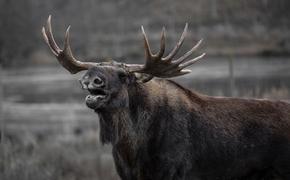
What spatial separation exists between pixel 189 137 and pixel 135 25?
2875 centimetres

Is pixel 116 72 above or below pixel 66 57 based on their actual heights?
below

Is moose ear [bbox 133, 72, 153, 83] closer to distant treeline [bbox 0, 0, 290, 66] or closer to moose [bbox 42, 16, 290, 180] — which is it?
moose [bbox 42, 16, 290, 180]

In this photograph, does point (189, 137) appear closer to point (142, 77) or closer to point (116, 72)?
point (142, 77)

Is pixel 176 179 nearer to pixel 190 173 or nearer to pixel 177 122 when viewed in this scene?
pixel 190 173

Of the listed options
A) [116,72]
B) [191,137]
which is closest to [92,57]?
[191,137]

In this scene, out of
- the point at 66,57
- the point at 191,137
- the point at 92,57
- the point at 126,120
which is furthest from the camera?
the point at 92,57

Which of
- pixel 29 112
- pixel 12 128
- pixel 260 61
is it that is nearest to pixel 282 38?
pixel 260 61

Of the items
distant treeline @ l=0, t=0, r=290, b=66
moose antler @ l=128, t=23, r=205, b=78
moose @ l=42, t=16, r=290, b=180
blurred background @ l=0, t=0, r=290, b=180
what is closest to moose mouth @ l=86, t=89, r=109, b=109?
moose @ l=42, t=16, r=290, b=180

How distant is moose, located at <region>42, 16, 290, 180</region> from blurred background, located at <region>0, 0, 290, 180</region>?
10.9 ft

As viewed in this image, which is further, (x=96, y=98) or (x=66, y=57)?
(x=66, y=57)

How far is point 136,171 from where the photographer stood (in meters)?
6.93

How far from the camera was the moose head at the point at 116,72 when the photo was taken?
6504mm

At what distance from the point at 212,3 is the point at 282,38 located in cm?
732

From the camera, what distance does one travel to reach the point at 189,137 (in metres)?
7.06
